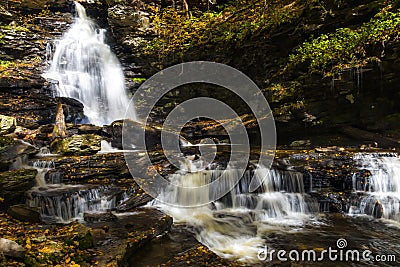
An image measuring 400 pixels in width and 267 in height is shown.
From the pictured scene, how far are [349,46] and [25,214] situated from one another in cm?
1192

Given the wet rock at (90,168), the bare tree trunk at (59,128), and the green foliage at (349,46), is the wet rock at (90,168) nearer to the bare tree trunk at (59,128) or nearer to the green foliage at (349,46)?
the bare tree trunk at (59,128)

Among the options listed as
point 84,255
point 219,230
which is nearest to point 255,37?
point 219,230

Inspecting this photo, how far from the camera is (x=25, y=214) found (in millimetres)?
5340

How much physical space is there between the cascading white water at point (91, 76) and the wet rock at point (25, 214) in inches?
371

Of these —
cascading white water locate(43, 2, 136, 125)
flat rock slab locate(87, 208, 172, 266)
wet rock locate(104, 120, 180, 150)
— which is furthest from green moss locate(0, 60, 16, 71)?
flat rock slab locate(87, 208, 172, 266)

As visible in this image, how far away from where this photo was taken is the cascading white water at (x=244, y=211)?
522 centimetres

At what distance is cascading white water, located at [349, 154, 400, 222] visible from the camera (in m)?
6.52

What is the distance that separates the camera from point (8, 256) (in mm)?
3264

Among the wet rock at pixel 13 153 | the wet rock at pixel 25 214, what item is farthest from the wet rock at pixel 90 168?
the wet rock at pixel 25 214

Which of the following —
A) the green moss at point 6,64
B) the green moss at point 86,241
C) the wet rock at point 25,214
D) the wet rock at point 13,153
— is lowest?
the green moss at point 86,241

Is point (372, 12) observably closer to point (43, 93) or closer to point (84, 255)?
point (84, 255)

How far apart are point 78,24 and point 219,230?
19606mm

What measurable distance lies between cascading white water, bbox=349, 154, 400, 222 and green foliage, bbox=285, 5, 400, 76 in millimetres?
4191

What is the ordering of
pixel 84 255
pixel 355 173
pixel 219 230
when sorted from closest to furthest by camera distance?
pixel 84 255 → pixel 219 230 → pixel 355 173
